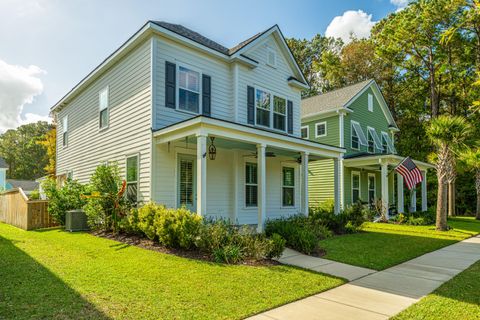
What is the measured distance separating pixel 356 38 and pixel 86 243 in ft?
108

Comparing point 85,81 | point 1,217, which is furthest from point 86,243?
point 1,217

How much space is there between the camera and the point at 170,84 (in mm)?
10414

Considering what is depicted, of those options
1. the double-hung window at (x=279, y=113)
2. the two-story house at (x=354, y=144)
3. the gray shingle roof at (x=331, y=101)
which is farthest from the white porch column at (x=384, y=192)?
the double-hung window at (x=279, y=113)

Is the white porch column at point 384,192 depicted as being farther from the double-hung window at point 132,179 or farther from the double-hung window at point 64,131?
the double-hung window at point 64,131

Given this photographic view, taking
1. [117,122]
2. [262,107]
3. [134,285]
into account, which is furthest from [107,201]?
[262,107]

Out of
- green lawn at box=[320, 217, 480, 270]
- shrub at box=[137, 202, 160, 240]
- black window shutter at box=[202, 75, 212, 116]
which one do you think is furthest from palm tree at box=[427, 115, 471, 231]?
shrub at box=[137, 202, 160, 240]

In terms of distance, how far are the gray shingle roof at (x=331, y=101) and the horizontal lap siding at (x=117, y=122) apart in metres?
12.1

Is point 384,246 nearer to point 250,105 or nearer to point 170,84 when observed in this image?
point 250,105

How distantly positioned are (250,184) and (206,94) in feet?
12.4

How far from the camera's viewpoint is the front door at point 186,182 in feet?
34.8

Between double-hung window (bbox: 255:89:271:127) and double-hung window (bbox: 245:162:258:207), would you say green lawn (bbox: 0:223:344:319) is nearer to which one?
double-hung window (bbox: 245:162:258:207)

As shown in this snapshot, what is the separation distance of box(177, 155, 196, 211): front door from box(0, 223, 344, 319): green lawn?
3.08 meters

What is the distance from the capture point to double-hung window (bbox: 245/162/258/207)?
41.4ft

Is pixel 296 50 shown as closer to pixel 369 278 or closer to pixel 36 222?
pixel 36 222
